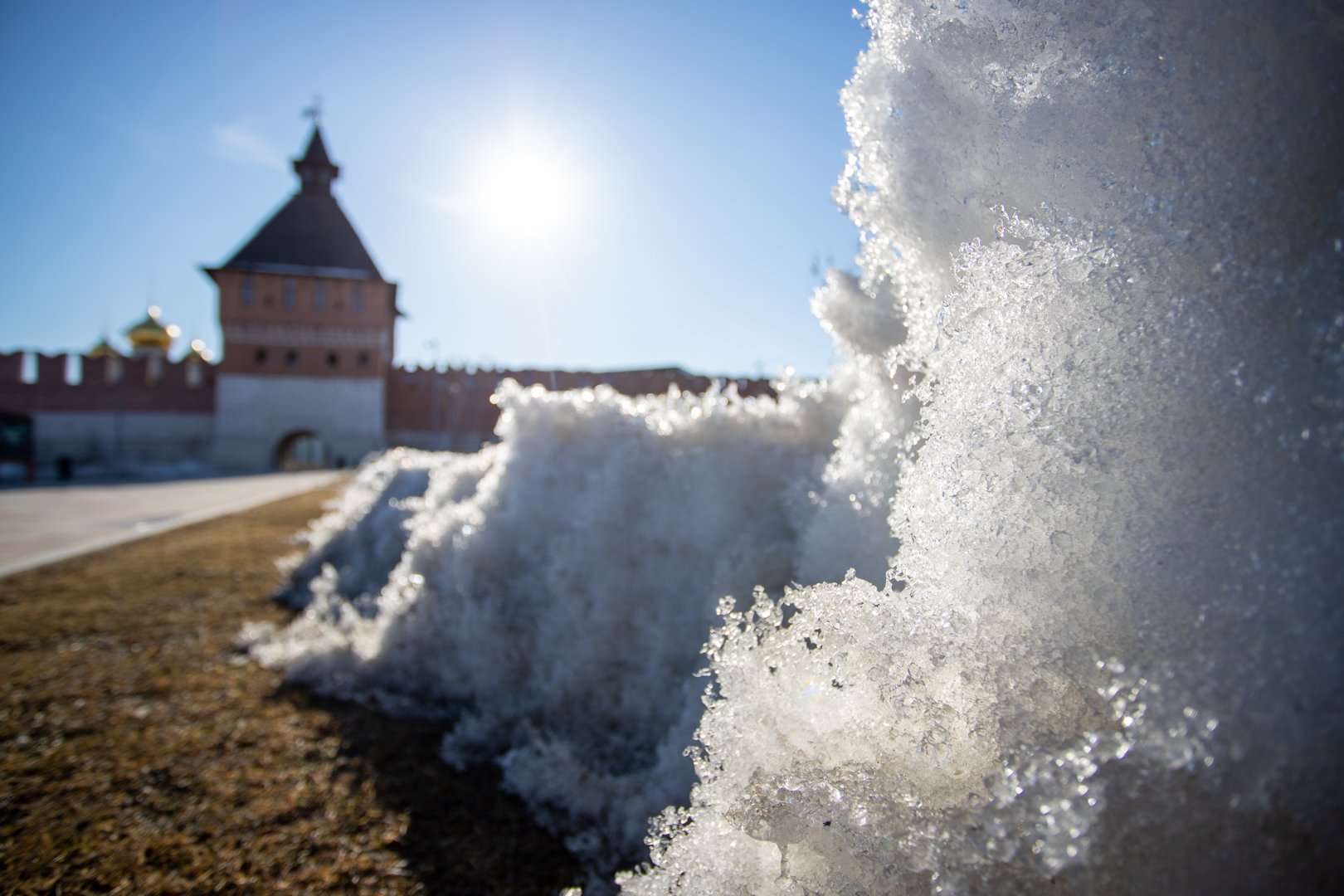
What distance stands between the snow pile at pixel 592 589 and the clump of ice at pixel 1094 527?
79 centimetres

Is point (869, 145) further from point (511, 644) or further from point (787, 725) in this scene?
point (511, 644)

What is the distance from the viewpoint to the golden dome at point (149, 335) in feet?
121

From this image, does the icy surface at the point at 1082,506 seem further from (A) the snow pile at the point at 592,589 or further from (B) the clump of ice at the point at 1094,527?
(A) the snow pile at the point at 592,589

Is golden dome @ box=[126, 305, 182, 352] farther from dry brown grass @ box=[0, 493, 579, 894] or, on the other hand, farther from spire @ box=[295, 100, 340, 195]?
dry brown grass @ box=[0, 493, 579, 894]

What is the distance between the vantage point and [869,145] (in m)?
0.95

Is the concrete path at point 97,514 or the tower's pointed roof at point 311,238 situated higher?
the tower's pointed roof at point 311,238

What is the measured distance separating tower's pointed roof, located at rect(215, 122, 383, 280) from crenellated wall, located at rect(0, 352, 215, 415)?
192 inches

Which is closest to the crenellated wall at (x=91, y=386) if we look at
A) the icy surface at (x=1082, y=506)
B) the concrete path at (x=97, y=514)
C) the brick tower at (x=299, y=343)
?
the brick tower at (x=299, y=343)

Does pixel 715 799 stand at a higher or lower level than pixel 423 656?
higher

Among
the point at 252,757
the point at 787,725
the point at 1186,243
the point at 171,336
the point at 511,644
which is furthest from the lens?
the point at 171,336

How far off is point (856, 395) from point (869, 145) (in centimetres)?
94

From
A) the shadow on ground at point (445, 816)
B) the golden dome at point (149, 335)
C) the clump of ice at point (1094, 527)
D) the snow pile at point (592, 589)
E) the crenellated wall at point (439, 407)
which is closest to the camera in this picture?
the clump of ice at point (1094, 527)

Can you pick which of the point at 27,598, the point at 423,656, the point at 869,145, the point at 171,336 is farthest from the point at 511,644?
the point at 171,336

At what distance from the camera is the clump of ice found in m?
0.48
